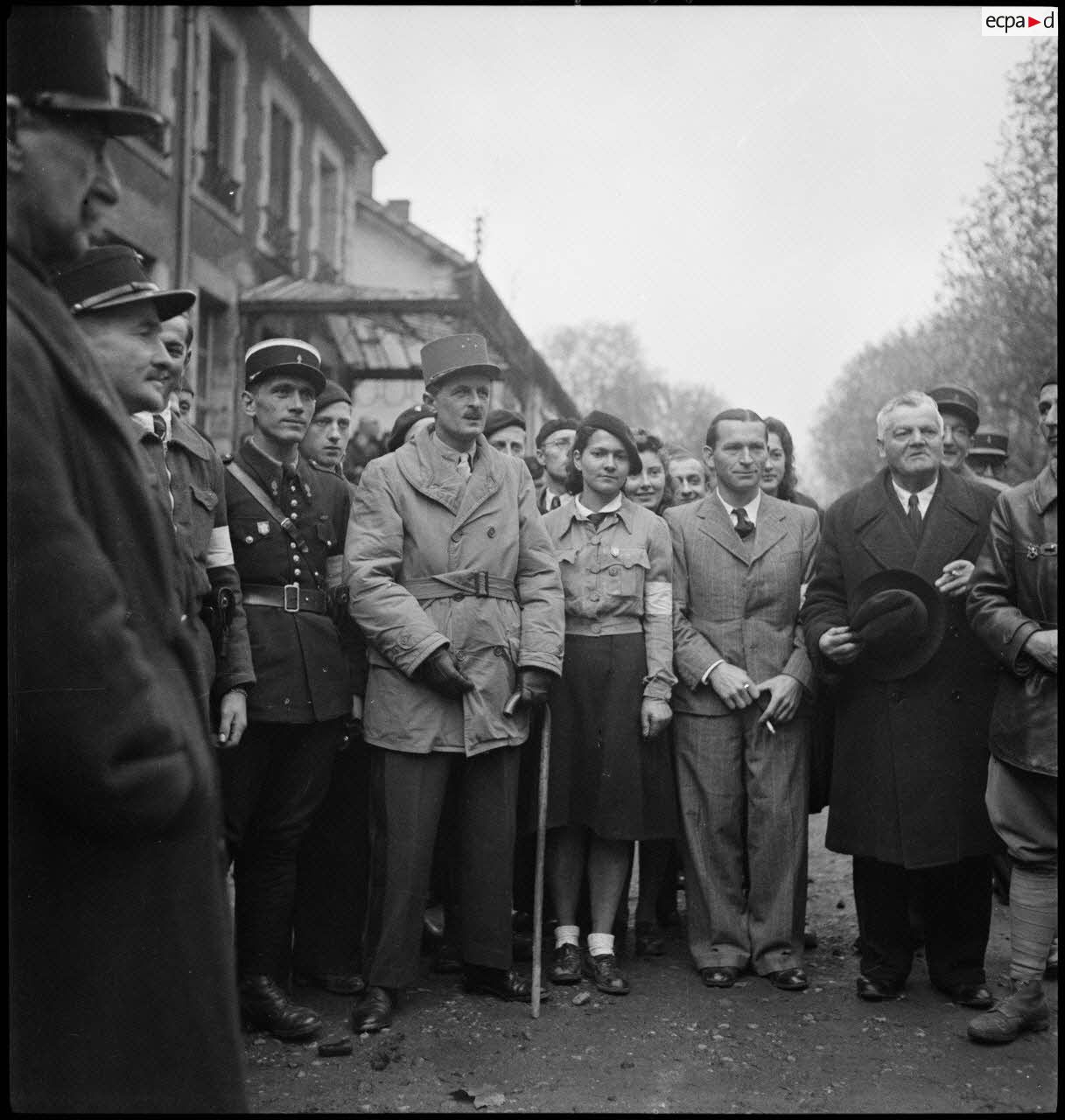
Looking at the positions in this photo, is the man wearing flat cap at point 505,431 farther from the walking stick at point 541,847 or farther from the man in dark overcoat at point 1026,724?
the man in dark overcoat at point 1026,724

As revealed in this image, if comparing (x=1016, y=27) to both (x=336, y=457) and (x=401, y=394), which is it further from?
(x=401, y=394)

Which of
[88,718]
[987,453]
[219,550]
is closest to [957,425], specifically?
[987,453]

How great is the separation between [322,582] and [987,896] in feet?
9.47

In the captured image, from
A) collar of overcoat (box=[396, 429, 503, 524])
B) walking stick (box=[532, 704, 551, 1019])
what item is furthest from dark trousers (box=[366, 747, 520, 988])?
collar of overcoat (box=[396, 429, 503, 524])

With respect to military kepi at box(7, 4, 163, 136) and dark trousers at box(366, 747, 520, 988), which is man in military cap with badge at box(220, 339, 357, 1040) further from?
military kepi at box(7, 4, 163, 136)

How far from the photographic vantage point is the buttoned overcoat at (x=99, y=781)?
185cm

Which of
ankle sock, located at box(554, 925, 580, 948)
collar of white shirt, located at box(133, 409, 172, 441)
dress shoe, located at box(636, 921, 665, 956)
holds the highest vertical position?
collar of white shirt, located at box(133, 409, 172, 441)

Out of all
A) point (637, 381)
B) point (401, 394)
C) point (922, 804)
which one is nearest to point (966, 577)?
point (922, 804)

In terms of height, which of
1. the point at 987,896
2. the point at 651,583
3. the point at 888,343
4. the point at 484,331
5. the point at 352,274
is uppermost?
the point at 888,343

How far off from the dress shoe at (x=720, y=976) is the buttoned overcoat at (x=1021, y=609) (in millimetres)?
1425

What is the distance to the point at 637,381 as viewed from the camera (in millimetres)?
61344

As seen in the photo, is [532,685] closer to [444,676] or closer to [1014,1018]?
[444,676]

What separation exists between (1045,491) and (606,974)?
251 centimetres

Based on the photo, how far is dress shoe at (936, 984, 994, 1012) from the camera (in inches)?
183
